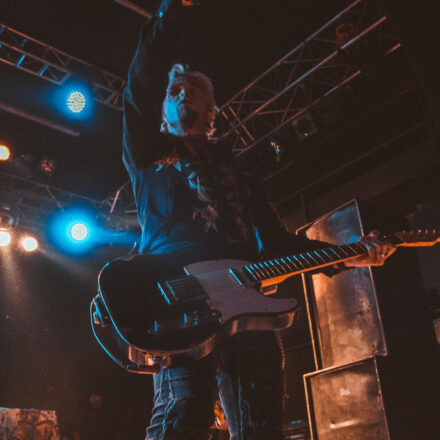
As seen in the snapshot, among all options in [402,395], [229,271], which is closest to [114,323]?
[229,271]

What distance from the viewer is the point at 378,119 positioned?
5906 millimetres

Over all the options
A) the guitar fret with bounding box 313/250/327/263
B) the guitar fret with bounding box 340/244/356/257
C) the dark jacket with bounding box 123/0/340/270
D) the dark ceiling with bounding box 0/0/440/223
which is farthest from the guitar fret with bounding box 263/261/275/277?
the dark ceiling with bounding box 0/0/440/223

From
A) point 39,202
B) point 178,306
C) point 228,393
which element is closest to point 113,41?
point 39,202

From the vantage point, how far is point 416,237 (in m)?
1.68

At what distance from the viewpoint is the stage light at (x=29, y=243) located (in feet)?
25.8

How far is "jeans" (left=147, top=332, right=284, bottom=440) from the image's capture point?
1.18 meters

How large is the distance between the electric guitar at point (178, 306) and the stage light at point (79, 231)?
21.2ft

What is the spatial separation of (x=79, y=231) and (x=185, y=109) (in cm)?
632

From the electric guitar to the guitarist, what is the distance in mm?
59

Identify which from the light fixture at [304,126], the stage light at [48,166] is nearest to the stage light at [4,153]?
the stage light at [48,166]

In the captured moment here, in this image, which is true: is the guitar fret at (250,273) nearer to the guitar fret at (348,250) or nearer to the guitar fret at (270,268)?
the guitar fret at (270,268)

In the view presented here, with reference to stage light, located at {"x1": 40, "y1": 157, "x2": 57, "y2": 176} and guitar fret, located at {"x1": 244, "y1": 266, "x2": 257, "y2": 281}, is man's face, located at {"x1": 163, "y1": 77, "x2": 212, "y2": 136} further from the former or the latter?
stage light, located at {"x1": 40, "y1": 157, "x2": 57, "y2": 176}

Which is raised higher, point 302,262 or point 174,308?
point 302,262

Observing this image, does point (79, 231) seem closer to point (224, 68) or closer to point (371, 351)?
point (224, 68)
